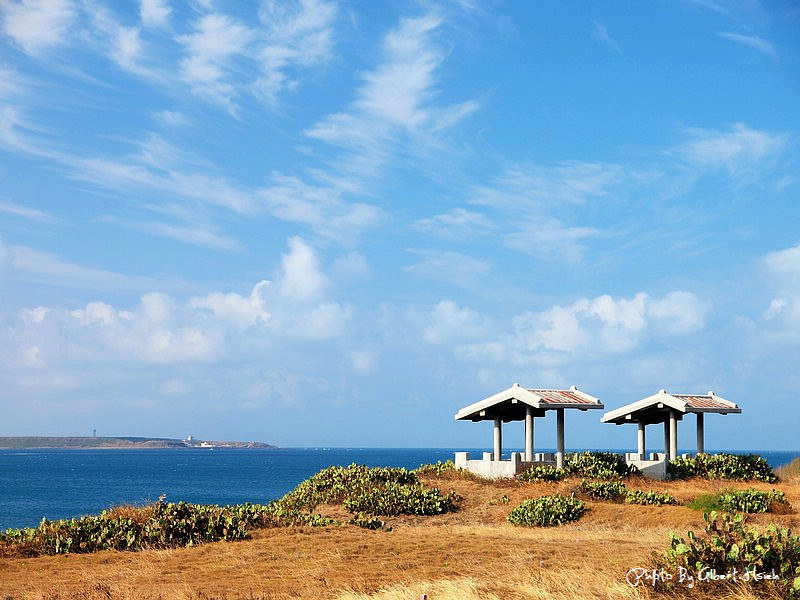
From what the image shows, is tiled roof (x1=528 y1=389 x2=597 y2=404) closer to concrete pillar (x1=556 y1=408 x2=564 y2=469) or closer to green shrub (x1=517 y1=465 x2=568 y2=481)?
concrete pillar (x1=556 y1=408 x2=564 y2=469)

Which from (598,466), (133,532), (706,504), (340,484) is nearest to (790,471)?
(598,466)

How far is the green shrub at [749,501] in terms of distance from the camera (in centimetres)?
2572

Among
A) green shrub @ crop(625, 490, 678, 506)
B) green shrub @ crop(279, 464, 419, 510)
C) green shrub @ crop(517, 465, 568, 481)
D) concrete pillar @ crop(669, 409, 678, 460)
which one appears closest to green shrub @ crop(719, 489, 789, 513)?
green shrub @ crop(625, 490, 678, 506)

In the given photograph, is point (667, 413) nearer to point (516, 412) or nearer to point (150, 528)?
point (516, 412)

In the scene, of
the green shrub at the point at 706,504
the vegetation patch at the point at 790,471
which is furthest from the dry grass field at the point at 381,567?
the vegetation patch at the point at 790,471

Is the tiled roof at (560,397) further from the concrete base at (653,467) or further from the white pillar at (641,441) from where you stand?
the white pillar at (641,441)

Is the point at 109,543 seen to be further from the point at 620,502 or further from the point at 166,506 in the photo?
the point at 620,502

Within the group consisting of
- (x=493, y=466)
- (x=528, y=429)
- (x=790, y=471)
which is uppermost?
(x=528, y=429)

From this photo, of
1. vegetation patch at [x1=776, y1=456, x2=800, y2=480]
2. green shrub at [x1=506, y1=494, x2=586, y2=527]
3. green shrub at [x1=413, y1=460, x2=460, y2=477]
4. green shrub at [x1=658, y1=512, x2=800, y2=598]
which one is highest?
green shrub at [x1=658, y1=512, x2=800, y2=598]

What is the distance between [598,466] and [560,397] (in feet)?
10.4

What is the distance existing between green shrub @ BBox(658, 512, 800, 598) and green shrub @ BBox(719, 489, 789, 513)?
13.7 meters

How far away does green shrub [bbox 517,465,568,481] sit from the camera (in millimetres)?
31734

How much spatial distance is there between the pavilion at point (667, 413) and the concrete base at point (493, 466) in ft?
19.3

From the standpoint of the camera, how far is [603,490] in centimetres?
2850
